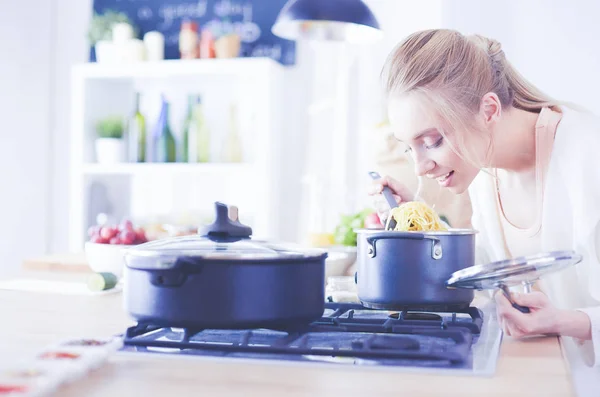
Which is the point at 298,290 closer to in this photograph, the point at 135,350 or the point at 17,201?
the point at 135,350

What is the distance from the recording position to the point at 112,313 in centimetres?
131

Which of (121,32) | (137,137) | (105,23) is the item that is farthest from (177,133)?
(105,23)

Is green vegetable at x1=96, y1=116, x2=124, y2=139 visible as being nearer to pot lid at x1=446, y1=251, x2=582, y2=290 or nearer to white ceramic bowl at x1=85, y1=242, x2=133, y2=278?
white ceramic bowl at x1=85, y1=242, x2=133, y2=278

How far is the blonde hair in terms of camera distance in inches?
61.9

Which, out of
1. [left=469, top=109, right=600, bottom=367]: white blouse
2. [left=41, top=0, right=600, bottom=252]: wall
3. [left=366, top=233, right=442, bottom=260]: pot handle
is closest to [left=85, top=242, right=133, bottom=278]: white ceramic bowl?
[left=366, top=233, right=442, bottom=260]: pot handle

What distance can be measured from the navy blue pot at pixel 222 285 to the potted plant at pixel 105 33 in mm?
3484

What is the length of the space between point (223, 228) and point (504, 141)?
919 mm

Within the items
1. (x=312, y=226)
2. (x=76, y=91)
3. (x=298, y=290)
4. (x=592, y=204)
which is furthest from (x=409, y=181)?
(x=76, y=91)

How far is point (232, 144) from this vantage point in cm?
416

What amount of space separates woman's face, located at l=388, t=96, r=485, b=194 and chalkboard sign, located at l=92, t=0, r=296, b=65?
2.68 metres

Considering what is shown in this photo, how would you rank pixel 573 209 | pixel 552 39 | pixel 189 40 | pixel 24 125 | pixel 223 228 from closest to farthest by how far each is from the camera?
1. pixel 223 228
2. pixel 573 209
3. pixel 552 39
4. pixel 189 40
5. pixel 24 125

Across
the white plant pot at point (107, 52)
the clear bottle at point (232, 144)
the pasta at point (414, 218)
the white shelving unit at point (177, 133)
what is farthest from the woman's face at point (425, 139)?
the white plant pot at point (107, 52)

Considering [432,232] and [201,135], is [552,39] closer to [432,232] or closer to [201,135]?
[201,135]

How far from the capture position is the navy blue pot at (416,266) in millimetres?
1128
